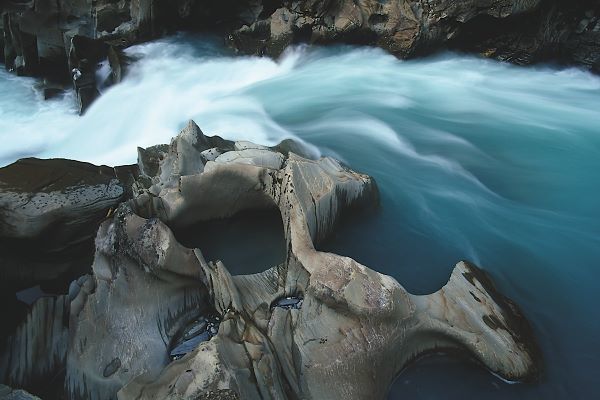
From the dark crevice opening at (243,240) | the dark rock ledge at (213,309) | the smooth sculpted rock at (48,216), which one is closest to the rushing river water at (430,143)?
the dark rock ledge at (213,309)

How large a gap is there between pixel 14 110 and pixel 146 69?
9.64 feet

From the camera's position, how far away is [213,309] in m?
3.51

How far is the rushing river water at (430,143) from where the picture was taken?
4.11 meters

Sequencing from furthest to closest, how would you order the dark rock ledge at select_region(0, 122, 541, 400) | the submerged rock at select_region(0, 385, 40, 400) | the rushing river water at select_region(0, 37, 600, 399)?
the rushing river water at select_region(0, 37, 600, 399) < the dark rock ledge at select_region(0, 122, 541, 400) < the submerged rock at select_region(0, 385, 40, 400)

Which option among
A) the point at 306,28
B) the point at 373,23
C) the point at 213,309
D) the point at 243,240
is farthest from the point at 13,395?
the point at 306,28

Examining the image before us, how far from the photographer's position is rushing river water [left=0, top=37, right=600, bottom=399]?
4.11m

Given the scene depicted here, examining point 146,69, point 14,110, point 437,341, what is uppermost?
point 437,341

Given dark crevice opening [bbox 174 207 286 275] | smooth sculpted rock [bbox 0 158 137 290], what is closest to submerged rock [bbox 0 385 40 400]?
smooth sculpted rock [bbox 0 158 137 290]

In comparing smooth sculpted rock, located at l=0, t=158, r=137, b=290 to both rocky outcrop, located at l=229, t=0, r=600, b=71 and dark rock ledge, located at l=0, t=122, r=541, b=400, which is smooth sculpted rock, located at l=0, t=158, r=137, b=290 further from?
rocky outcrop, located at l=229, t=0, r=600, b=71

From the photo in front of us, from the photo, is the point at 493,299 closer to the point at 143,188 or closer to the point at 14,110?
the point at 143,188

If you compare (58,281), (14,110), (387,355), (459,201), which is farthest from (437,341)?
(14,110)

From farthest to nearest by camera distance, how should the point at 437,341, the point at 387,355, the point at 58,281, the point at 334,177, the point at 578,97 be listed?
the point at 578,97
the point at 334,177
the point at 58,281
the point at 437,341
the point at 387,355

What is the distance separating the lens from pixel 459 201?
5734 millimetres

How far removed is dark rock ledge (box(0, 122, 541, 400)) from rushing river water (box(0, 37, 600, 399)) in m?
0.34
